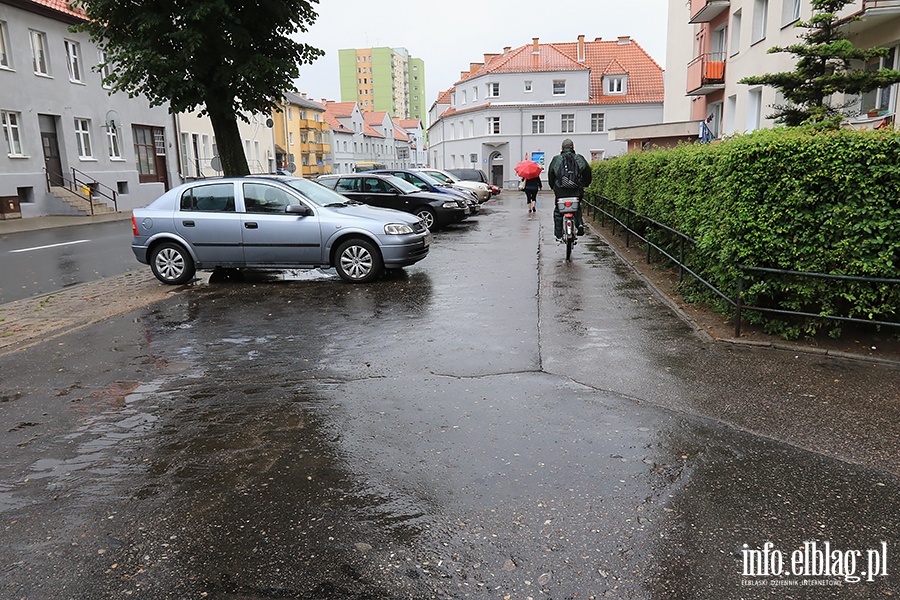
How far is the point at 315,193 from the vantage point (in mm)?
11430

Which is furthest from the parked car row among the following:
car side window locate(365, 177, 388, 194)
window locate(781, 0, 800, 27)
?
window locate(781, 0, 800, 27)

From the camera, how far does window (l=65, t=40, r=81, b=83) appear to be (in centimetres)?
3228

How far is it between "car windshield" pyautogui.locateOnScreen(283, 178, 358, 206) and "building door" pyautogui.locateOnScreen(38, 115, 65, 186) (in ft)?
81.0

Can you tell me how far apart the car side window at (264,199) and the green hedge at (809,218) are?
658 centimetres

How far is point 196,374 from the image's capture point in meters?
6.35

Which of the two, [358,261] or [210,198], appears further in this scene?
[210,198]

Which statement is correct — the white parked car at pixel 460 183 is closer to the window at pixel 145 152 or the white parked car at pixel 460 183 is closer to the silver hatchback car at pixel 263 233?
the window at pixel 145 152

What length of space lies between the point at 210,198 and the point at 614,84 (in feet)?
214

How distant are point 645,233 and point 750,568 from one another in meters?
10.7

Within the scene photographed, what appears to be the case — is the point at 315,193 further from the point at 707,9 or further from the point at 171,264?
the point at 707,9

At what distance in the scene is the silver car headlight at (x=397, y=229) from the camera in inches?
424

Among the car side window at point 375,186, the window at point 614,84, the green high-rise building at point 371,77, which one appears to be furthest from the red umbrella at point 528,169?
the green high-rise building at point 371,77

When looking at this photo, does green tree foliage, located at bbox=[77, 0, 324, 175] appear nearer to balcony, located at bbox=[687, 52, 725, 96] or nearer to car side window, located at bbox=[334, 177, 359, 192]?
car side window, located at bbox=[334, 177, 359, 192]

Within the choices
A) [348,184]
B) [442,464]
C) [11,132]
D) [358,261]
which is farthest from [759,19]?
[11,132]
